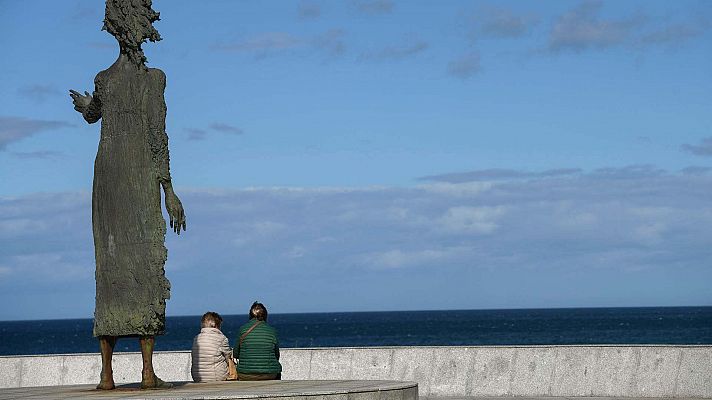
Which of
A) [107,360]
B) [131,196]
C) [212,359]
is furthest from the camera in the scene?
[212,359]

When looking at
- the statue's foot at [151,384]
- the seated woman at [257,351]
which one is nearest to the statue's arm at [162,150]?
the statue's foot at [151,384]

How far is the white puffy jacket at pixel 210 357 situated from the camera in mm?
12992

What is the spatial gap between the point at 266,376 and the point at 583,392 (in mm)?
5717

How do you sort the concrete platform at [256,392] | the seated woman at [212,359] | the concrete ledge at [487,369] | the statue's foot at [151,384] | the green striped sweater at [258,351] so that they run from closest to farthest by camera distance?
the concrete platform at [256,392]
the statue's foot at [151,384]
the green striped sweater at [258,351]
the seated woman at [212,359]
the concrete ledge at [487,369]

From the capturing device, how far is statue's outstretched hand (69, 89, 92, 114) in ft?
39.1

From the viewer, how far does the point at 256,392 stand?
34.3 ft

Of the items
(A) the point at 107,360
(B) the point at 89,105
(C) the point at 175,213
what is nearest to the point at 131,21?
(B) the point at 89,105

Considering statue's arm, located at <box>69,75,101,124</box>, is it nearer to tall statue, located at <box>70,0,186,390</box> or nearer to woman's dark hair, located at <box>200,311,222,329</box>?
tall statue, located at <box>70,0,186,390</box>

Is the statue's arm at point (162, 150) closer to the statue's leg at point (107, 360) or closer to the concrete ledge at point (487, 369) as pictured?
the statue's leg at point (107, 360)

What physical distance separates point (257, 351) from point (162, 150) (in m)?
2.38

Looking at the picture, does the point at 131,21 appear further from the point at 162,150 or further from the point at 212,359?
the point at 212,359

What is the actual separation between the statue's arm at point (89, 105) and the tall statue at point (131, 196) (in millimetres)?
93

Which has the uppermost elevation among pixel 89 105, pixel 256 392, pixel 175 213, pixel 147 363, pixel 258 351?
pixel 89 105

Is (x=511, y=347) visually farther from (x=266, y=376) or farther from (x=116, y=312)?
(x=116, y=312)
